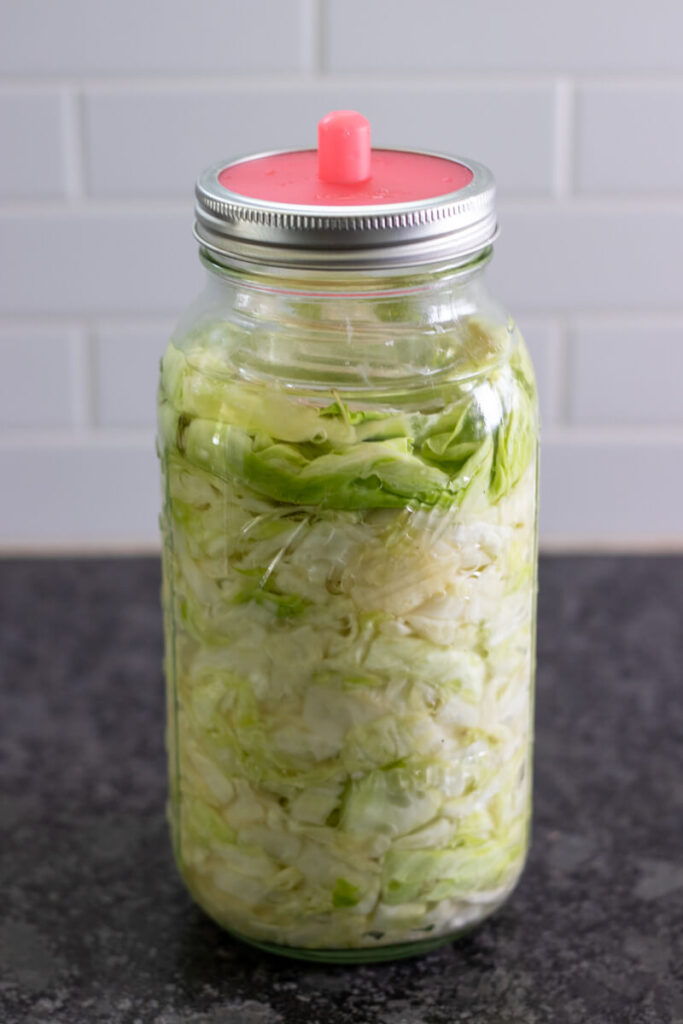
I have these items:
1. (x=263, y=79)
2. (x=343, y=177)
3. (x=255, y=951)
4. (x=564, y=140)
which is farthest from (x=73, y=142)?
(x=255, y=951)

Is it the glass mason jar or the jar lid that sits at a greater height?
the jar lid

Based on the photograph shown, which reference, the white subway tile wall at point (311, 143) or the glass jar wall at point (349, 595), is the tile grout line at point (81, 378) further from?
the glass jar wall at point (349, 595)

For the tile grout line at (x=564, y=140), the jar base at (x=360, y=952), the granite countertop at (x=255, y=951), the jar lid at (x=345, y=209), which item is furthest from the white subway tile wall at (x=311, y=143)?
the jar base at (x=360, y=952)

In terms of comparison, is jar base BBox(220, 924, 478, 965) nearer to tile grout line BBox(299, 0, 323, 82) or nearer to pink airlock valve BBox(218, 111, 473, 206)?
pink airlock valve BBox(218, 111, 473, 206)

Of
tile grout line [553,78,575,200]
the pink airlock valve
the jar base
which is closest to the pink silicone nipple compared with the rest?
the pink airlock valve

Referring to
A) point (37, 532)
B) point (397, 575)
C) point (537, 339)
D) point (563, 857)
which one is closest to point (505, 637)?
point (397, 575)

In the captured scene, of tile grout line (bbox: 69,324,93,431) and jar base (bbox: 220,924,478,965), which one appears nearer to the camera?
jar base (bbox: 220,924,478,965)

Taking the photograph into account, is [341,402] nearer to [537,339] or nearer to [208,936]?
[208,936]
